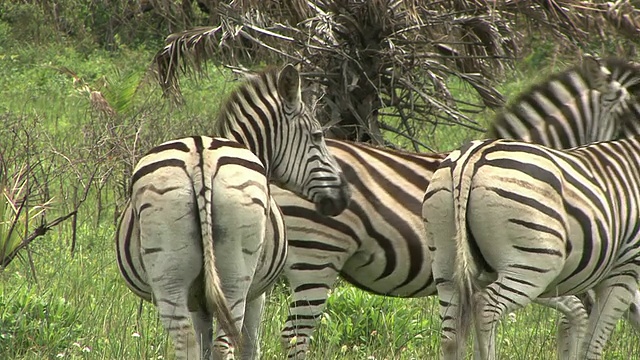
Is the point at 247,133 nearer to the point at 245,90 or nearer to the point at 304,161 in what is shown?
the point at 245,90

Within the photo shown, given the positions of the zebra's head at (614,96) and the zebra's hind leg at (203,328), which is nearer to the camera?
the zebra's hind leg at (203,328)

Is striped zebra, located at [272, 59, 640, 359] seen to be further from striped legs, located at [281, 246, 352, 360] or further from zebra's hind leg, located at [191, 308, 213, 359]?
zebra's hind leg, located at [191, 308, 213, 359]

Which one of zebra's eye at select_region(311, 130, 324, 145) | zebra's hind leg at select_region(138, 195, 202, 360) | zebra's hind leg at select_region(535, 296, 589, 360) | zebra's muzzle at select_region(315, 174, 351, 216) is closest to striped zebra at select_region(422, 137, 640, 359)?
zebra's muzzle at select_region(315, 174, 351, 216)

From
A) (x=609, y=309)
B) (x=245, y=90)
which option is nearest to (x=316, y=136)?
(x=245, y=90)

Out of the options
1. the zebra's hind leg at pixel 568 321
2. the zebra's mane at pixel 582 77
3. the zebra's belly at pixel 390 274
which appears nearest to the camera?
the zebra's belly at pixel 390 274

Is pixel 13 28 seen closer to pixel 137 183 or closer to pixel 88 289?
pixel 88 289

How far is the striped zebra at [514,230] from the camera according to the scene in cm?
434

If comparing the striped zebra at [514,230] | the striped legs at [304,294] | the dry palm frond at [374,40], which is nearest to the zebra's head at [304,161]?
the striped legs at [304,294]

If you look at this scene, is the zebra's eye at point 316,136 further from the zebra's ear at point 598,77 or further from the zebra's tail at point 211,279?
the zebra's ear at point 598,77

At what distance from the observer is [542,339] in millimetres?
5941

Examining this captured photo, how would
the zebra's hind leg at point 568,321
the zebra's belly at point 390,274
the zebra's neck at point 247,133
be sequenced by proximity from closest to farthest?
the zebra's neck at point 247,133 → the zebra's belly at point 390,274 → the zebra's hind leg at point 568,321

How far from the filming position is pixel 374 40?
27.9ft

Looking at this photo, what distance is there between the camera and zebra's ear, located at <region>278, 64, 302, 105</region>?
16.1ft

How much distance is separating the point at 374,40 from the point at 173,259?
16.1ft
